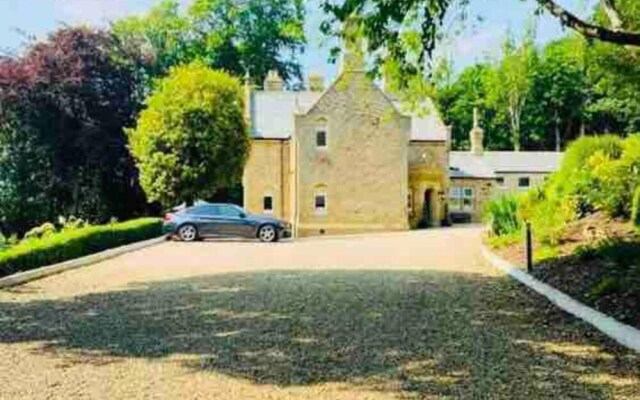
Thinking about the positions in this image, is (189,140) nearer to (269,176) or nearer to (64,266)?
(269,176)

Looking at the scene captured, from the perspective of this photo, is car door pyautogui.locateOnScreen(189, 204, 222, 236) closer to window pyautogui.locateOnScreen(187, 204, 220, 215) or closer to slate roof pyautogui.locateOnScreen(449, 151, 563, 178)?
window pyautogui.locateOnScreen(187, 204, 220, 215)

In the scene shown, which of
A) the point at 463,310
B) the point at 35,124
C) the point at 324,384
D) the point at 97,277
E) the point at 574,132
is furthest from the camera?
the point at 574,132

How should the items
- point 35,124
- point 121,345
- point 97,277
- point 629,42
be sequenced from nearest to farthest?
point 121,345, point 629,42, point 97,277, point 35,124

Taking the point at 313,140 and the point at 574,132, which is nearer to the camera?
the point at 313,140

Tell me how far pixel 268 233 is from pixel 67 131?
16488 millimetres

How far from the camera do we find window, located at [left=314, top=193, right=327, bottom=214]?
148 feet

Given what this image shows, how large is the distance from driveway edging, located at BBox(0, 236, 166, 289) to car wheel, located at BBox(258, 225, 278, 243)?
5909mm

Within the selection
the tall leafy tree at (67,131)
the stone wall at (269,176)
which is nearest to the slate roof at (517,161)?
the stone wall at (269,176)

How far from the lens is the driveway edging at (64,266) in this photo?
588 inches

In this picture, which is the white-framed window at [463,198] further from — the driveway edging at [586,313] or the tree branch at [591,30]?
the tree branch at [591,30]

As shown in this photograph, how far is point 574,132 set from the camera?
80812mm

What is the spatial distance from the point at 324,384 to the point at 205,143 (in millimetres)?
29077

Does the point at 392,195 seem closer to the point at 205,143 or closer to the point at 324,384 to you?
the point at 205,143

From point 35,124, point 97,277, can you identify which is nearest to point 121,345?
point 97,277
